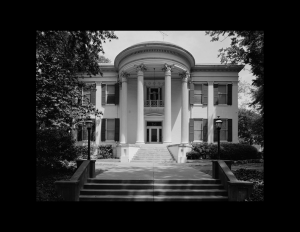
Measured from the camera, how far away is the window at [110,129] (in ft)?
67.3

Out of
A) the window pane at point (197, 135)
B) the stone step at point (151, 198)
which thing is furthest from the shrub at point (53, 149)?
the window pane at point (197, 135)

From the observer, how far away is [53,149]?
9.52 m

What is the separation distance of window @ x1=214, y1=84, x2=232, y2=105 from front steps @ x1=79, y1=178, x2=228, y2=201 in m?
14.3

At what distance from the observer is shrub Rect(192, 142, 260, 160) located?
17.6 m

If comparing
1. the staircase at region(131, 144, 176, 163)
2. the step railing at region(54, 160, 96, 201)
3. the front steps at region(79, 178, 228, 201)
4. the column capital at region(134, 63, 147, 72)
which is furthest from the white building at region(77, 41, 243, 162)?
the step railing at region(54, 160, 96, 201)

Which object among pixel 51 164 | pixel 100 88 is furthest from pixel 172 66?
pixel 51 164

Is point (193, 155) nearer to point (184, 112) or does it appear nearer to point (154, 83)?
point (184, 112)

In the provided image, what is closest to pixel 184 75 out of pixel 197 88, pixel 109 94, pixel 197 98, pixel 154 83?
pixel 197 88

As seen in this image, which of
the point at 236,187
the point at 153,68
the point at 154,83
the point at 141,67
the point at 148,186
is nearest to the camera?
the point at 236,187

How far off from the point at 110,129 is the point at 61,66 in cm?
1204

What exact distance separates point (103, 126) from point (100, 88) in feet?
12.0

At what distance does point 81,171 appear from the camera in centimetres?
725

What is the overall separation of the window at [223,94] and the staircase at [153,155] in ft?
24.5

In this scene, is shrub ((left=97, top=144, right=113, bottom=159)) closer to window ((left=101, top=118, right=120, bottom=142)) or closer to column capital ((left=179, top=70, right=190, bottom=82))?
window ((left=101, top=118, right=120, bottom=142))
